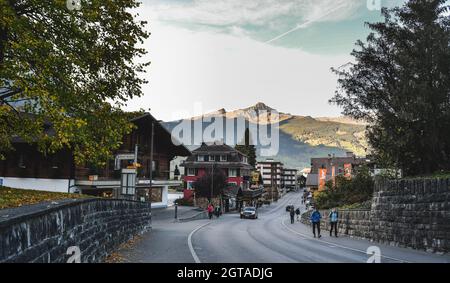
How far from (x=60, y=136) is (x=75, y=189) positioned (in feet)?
95.6

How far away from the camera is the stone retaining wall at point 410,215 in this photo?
14836 mm

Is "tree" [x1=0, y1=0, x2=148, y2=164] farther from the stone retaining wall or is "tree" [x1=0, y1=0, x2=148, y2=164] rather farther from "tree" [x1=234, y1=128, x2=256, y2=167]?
"tree" [x1=234, y1=128, x2=256, y2=167]

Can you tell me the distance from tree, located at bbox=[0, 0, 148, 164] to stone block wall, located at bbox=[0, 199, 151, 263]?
7.53ft

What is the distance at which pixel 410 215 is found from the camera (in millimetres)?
16859

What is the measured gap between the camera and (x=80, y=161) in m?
13.6

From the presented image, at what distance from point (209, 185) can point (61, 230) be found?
6200cm

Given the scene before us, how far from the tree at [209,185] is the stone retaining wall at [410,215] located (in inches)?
1874

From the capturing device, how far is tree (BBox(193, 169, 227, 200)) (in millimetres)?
69188

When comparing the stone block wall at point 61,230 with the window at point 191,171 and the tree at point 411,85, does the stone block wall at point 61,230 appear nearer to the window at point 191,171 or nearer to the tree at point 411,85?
the tree at point 411,85

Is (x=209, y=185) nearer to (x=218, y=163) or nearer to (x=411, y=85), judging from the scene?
(x=218, y=163)

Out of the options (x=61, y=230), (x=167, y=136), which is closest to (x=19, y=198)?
(x=61, y=230)

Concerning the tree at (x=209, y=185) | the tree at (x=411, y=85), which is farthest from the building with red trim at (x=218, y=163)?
the tree at (x=411, y=85)

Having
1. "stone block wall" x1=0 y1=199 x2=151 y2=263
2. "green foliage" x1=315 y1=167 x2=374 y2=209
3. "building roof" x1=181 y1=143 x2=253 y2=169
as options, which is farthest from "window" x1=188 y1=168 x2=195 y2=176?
"stone block wall" x1=0 y1=199 x2=151 y2=263
